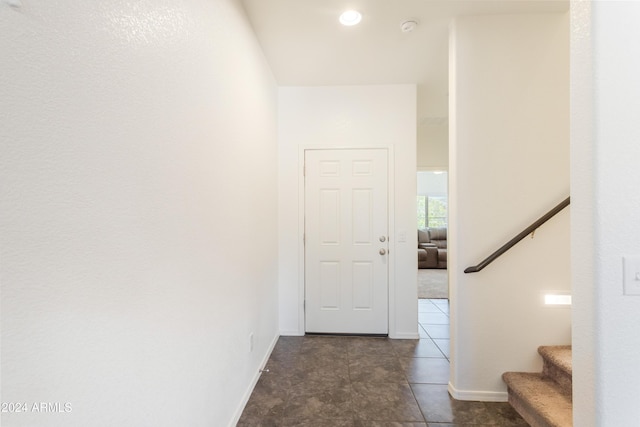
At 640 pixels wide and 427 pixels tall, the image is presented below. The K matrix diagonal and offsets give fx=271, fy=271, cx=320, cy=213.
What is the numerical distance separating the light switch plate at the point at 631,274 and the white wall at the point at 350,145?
2.02 meters

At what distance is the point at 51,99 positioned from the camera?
58 cm

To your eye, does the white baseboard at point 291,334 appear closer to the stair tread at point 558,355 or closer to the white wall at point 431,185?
the stair tread at point 558,355

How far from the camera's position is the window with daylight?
7.82m

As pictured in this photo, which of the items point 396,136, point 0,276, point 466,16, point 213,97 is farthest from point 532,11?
point 0,276

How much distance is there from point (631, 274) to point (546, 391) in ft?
4.34

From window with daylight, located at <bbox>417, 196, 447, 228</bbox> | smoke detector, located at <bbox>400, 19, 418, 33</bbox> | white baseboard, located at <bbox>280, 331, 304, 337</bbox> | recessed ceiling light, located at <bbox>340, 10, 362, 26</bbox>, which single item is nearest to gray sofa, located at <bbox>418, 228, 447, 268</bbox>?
window with daylight, located at <bbox>417, 196, 447, 228</bbox>

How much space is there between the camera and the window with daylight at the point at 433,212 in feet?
25.7

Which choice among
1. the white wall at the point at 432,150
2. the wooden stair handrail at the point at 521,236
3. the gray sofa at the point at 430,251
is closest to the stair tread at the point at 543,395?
the wooden stair handrail at the point at 521,236

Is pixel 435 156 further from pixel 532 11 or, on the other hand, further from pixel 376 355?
pixel 376 355

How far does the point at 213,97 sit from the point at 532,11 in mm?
2176

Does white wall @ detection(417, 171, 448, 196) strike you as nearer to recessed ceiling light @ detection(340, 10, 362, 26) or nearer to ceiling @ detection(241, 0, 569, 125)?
ceiling @ detection(241, 0, 569, 125)

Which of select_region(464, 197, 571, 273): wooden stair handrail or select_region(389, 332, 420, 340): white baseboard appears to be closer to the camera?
select_region(464, 197, 571, 273): wooden stair handrail

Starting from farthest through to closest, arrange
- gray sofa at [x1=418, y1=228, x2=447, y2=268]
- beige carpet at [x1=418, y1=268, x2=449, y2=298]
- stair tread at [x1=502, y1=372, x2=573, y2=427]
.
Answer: gray sofa at [x1=418, y1=228, x2=447, y2=268] < beige carpet at [x1=418, y1=268, x2=449, y2=298] < stair tread at [x1=502, y1=372, x2=573, y2=427]

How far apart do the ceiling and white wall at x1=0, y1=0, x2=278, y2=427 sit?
0.62m
